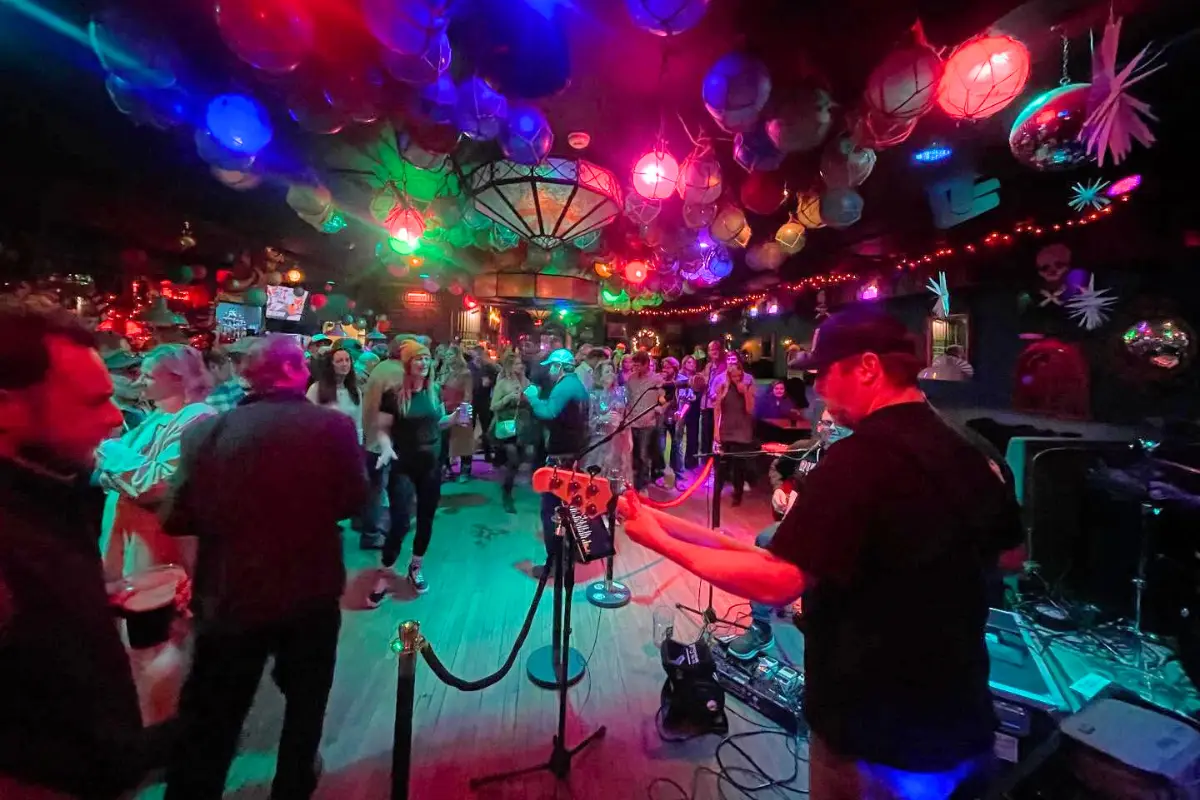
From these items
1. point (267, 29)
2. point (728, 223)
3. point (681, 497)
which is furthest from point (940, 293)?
point (267, 29)

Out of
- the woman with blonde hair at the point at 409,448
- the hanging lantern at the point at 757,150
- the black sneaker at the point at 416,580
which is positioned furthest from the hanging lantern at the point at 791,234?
the black sneaker at the point at 416,580

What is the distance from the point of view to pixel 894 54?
2.55 metres

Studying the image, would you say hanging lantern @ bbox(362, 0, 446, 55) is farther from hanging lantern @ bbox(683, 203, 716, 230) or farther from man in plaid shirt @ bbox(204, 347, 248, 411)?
hanging lantern @ bbox(683, 203, 716, 230)

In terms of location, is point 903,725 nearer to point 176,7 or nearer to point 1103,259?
point 176,7

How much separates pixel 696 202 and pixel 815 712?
387 cm

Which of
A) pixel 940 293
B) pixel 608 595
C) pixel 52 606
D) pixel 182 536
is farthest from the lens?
pixel 940 293

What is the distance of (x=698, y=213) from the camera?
4.68 meters

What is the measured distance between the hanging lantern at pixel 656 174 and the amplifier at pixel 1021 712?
3454 millimetres

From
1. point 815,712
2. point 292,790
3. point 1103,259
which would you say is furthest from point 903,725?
point 1103,259

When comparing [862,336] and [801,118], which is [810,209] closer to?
[801,118]

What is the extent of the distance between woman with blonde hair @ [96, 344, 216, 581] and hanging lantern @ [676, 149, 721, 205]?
3.46 m

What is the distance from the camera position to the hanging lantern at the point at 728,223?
488 cm

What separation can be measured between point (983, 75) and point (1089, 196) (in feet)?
10.4

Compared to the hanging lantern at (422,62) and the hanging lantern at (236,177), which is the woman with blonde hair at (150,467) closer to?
the hanging lantern at (422,62)
